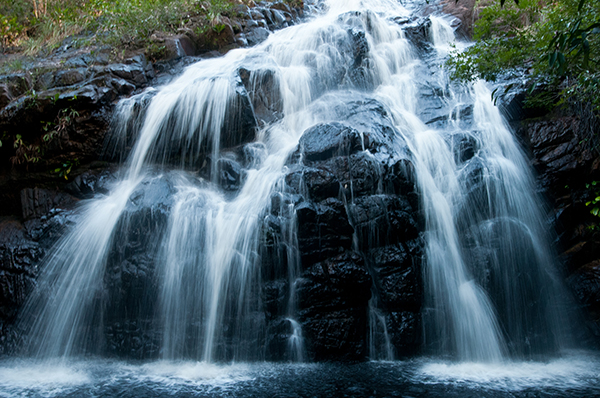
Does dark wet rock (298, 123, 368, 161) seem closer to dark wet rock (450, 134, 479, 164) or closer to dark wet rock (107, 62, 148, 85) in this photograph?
dark wet rock (450, 134, 479, 164)

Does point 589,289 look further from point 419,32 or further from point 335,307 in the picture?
point 419,32

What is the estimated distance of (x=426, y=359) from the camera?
5.34 meters

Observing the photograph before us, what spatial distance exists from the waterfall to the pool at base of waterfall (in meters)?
0.32

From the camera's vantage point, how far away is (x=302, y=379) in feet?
15.0

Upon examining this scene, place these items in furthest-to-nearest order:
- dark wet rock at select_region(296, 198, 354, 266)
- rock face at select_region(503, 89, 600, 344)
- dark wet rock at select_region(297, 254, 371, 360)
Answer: rock face at select_region(503, 89, 600, 344), dark wet rock at select_region(296, 198, 354, 266), dark wet rock at select_region(297, 254, 371, 360)

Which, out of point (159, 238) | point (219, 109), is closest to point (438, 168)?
point (219, 109)

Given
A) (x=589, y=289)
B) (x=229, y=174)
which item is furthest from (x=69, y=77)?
(x=589, y=289)

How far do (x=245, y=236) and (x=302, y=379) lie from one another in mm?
2335

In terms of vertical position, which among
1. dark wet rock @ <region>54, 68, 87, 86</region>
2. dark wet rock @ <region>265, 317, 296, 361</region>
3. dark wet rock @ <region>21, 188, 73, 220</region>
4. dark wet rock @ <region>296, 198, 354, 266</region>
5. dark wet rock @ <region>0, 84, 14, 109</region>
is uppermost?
dark wet rock @ <region>54, 68, 87, 86</region>

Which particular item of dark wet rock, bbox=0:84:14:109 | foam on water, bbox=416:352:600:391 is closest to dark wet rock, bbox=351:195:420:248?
foam on water, bbox=416:352:600:391

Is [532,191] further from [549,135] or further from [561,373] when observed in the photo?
[561,373]

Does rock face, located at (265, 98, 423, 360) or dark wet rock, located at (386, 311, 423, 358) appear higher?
rock face, located at (265, 98, 423, 360)

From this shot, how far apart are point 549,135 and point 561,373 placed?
4587 millimetres

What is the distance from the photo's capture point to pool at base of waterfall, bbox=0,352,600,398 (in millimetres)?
4215
